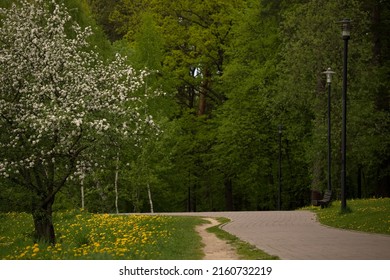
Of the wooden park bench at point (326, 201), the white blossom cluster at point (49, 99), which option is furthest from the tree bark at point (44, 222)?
the wooden park bench at point (326, 201)

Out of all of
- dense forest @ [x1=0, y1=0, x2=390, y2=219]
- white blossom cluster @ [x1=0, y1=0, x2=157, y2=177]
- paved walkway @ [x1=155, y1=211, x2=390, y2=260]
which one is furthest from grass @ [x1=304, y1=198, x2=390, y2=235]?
dense forest @ [x1=0, y1=0, x2=390, y2=219]

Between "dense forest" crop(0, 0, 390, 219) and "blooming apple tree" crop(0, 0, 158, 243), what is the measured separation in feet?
27.9

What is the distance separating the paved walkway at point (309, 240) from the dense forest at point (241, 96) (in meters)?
8.00

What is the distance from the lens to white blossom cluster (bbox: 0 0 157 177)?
17.1 m

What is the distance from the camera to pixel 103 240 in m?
17.1

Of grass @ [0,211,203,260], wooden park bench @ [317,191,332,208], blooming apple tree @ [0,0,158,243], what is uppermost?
blooming apple tree @ [0,0,158,243]

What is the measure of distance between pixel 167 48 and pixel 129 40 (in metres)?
3.36

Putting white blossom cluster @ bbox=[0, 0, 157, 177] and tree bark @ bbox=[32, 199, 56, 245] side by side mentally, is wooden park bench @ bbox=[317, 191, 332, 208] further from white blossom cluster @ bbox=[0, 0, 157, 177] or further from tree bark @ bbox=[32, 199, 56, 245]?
tree bark @ bbox=[32, 199, 56, 245]

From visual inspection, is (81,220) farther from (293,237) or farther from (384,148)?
(384,148)

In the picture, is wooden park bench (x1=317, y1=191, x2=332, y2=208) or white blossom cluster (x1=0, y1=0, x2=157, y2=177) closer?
white blossom cluster (x1=0, y1=0, x2=157, y2=177)

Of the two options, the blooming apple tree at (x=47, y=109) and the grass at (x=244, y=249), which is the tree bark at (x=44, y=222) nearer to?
the blooming apple tree at (x=47, y=109)

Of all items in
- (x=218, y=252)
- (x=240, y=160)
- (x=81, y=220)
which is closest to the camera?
(x=218, y=252)

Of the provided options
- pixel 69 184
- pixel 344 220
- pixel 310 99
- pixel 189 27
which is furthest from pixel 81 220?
pixel 189 27
